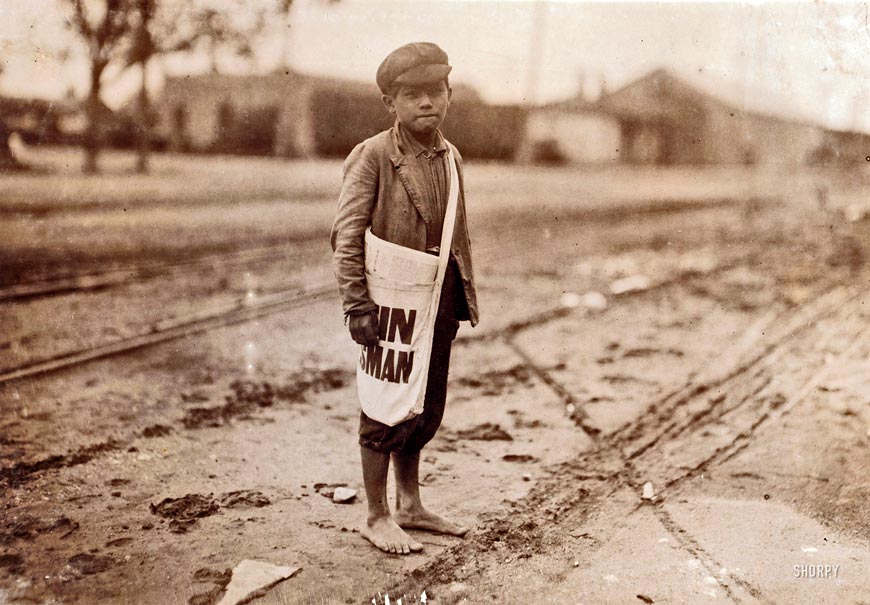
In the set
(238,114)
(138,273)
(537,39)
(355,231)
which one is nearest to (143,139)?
(238,114)

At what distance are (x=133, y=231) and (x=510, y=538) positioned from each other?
9.76m

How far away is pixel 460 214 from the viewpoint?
11.8 ft

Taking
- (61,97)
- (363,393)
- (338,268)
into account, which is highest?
(61,97)

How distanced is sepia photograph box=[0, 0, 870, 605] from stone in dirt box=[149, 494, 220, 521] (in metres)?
0.02

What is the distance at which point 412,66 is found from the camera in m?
3.28

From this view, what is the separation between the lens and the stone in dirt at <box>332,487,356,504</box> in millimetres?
4012

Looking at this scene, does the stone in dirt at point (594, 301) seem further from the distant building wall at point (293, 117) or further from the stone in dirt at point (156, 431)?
the stone in dirt at point (156, 431)

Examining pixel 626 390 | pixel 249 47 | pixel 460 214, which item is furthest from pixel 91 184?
pixel 460 214

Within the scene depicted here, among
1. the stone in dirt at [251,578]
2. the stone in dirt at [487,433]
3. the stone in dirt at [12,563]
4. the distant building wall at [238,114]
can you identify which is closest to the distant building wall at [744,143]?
the distant building wall at [238,114]

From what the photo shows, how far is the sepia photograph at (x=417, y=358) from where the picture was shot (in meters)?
3.35

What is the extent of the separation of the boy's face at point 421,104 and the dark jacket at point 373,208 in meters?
0.11

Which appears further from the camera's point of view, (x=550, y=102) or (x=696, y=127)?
(x=696, y=127)

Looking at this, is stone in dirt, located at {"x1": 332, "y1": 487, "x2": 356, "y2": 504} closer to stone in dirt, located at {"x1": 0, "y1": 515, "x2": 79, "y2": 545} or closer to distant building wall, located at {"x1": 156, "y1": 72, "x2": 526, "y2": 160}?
stone in dirt, located at {"x1": 0, "y1": 515, "x2": 79, "y2": 545}

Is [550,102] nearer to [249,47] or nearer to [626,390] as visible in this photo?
[249,47]
